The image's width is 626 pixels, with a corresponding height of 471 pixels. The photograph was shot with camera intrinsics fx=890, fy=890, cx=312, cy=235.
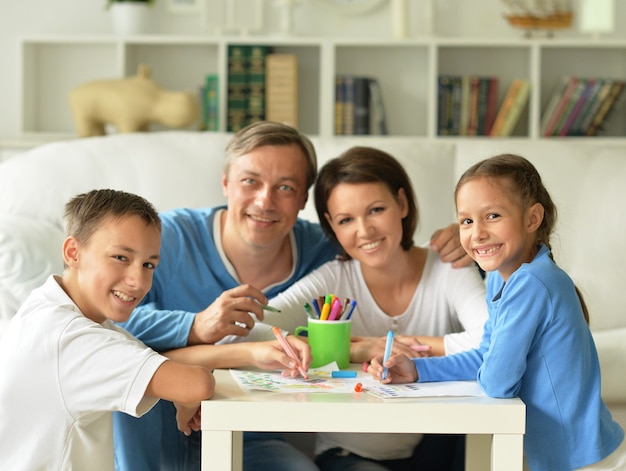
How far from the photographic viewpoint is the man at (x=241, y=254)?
1.57m

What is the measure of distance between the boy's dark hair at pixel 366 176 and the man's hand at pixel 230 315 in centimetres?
33

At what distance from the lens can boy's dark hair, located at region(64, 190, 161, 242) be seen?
135 cm

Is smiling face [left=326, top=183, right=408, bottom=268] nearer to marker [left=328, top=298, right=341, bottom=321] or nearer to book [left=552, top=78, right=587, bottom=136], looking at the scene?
marker [left=328, top=298, right=341, bottom=321]

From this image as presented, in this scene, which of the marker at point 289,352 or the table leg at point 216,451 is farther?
the marker at point 289,352

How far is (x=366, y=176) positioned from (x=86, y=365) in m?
0.71

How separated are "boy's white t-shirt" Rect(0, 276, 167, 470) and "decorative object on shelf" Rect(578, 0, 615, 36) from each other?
105 inches

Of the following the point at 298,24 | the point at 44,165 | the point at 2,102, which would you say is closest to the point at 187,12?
the point at 298,24

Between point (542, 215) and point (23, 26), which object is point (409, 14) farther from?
point (542, 215)

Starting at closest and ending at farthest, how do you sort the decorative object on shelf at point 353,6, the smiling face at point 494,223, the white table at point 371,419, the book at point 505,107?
the white table at point 371,419, the smiling face at point 494,223, the book at point 505,107, the decorative object on shelf at point 353,6

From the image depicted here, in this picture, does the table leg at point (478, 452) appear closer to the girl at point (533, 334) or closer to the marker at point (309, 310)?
the girl at point (533, 334)

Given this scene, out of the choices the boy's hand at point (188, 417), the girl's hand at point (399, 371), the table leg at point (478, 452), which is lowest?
the table leg at point (478, 452)

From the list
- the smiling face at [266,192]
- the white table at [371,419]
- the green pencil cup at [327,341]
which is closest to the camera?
the white table at [371,419]

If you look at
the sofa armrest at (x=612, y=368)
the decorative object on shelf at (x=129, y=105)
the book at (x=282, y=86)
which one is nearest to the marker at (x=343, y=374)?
the sofa armrest at (x=612, y=368)

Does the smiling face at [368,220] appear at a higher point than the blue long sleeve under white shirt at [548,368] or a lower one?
higher
